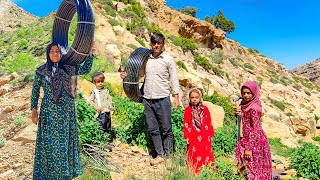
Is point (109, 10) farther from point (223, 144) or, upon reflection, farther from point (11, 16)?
point (11, 16)

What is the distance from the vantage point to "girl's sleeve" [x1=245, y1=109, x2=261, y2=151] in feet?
13.1

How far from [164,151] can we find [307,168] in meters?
2.10

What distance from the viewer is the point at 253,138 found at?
405 cm

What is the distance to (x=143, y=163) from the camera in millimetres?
5199

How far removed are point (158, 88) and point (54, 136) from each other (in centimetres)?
170

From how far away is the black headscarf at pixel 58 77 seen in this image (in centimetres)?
350

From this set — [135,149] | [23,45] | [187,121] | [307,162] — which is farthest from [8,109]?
[23,45]

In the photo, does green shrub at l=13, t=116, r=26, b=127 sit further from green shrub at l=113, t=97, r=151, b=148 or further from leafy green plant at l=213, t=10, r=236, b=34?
leafy green plant at l=213, t=10, r=236, b=34

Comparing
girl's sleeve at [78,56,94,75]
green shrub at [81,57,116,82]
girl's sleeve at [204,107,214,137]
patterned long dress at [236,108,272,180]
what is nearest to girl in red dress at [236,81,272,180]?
patterned long dress at [236,108,272,180]

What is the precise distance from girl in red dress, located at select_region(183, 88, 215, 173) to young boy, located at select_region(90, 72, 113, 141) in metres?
1.41

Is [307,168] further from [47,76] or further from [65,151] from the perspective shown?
[47,76]

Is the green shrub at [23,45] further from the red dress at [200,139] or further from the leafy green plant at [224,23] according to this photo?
the leafy green plant at [224,23]

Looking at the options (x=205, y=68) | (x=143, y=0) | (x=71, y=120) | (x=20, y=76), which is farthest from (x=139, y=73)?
(x=143, y=0)

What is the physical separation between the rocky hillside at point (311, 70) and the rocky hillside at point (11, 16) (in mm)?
43453
